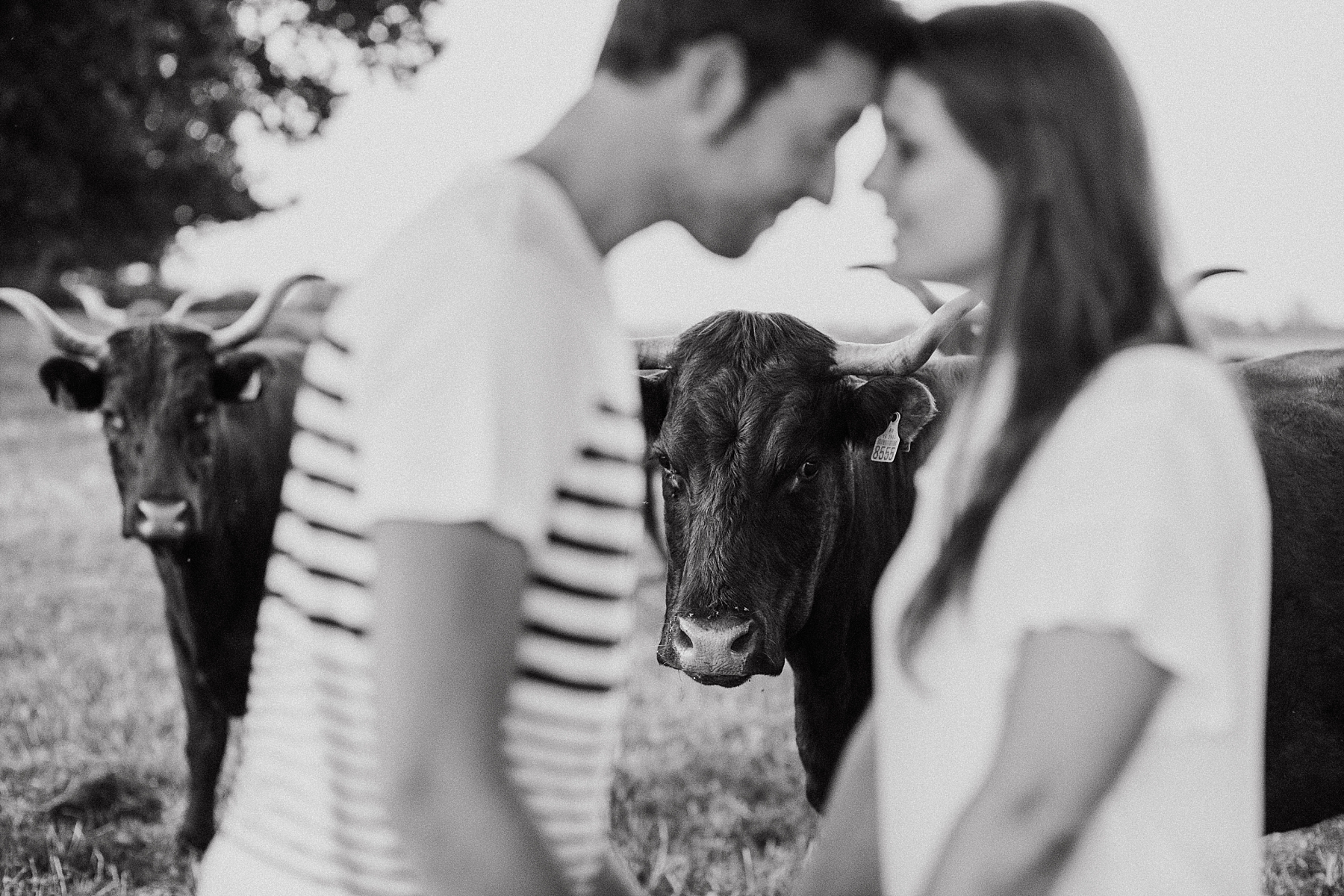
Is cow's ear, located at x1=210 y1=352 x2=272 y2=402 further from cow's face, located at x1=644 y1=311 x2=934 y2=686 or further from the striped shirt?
the striped shirt

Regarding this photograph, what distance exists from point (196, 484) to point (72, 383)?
67cm

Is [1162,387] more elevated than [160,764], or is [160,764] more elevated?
[1162,387]

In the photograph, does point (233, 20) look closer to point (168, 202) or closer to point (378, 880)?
point (168, 202)

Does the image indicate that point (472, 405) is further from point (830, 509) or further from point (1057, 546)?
point (830, 509)

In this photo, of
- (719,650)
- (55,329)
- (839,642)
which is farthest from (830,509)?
(55,329)

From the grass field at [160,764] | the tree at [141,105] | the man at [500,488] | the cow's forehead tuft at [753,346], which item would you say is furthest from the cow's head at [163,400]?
the tree at [141,105]

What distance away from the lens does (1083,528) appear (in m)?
1.23

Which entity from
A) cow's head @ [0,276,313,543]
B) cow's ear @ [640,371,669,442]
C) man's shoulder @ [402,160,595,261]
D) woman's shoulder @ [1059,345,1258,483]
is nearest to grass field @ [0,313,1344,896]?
cow's ear @ [640,371,669,442]

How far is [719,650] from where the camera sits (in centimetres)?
313

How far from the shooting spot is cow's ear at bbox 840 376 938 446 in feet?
11.5

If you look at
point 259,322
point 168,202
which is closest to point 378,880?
point 259,322

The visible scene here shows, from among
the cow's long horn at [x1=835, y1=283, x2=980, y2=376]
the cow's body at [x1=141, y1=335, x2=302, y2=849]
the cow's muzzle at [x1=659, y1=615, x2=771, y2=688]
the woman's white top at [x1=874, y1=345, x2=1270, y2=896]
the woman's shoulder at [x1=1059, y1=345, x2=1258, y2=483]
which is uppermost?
the woman's shoulder at [x1=1059, y1=345, x2=1258, y2=483]

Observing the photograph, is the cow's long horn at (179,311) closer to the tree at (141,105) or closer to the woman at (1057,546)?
the woman at (1057,546)

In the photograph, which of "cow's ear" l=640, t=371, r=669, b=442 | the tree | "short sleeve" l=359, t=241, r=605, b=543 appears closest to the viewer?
"short sleeve" l=359, t=241, r=605, b=543
